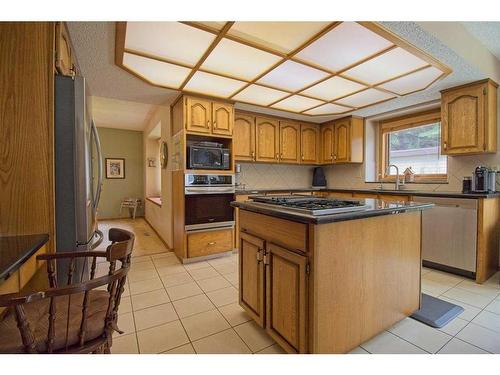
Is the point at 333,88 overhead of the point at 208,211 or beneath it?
overhead

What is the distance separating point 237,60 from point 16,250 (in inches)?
78.9

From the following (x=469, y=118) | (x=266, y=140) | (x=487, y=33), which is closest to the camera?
(x=487, y=33)

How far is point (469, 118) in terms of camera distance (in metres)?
2.76

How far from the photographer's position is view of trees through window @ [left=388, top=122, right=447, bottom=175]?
3453 millimetres

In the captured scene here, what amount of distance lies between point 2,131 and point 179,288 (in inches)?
71.1

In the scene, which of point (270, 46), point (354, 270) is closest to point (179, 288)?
point (354, 270)

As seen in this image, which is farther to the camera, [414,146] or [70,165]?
[414,146]

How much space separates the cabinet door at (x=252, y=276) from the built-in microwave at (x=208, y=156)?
1.65 m

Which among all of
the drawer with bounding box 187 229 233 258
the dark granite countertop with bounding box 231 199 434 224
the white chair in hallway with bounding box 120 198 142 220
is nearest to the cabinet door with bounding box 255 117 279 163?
the drawer with bounding box 187 229 233 258

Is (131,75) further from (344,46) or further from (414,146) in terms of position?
(414,146)

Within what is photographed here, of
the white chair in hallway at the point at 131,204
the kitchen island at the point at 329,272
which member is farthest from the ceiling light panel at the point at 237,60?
the white chair in hallway at the point at 131,204

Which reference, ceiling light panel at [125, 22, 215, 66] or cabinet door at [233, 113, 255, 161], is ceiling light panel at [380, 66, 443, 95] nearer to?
cabinet door at [233, 113, 255, 161]

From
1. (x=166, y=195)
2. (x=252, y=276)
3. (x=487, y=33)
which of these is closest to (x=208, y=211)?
(x=166, y=195)

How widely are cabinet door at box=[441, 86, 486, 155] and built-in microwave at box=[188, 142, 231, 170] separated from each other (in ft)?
9.04
